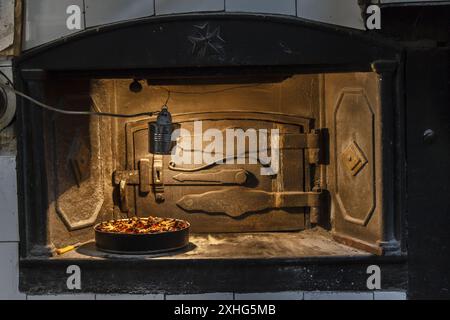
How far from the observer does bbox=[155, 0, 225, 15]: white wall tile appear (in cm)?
312

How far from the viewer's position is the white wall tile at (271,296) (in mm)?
3195

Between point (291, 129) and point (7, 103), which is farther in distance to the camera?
point (291, 129)

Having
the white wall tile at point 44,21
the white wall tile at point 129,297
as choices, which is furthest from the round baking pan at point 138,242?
the white wall tile at point 44,21

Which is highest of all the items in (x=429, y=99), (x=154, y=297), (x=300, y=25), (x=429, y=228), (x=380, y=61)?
(x=300, y=25)


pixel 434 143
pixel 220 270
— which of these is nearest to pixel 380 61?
pixel 434 143

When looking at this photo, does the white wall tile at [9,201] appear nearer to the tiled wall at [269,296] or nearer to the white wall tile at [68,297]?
the white wall tile at [68,297]

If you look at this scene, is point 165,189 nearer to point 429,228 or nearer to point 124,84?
point 124,84

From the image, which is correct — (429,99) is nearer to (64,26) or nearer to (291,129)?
(291,129)

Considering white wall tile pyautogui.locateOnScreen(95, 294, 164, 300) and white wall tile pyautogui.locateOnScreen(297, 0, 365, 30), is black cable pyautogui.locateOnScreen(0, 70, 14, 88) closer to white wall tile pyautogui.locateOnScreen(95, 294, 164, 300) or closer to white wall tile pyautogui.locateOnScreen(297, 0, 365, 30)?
white wall tile pyautogui.locateOnScreen(95, 294, 164, 300)

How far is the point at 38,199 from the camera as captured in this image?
10.5 ft

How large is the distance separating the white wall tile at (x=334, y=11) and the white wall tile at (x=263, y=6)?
99 millimetres

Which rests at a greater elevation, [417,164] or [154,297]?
[417,164]

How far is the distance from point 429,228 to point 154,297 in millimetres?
1610

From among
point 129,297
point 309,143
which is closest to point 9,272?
point 129,297
